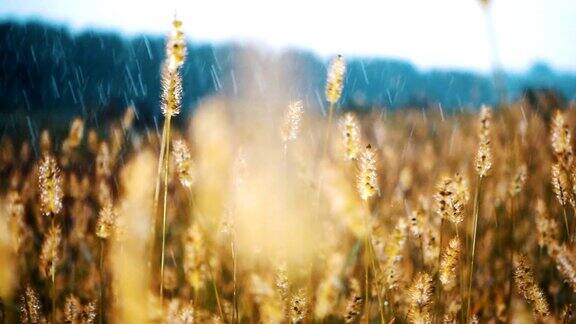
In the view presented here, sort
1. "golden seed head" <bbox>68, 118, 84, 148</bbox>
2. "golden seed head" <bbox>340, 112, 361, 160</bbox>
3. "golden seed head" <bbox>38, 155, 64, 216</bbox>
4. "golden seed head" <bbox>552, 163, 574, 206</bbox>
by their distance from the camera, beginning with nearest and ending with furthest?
"golden seed head" <bbox>38, 155, 64, 216</bbox>, "golden seed head" <bbox>340, 112, 361, 160</bbox>, "golden seed head" <bbox>552, 163, 574, 206</bbox>, "golden seed head" <bbox>68, 118, 84, 148</bbox>

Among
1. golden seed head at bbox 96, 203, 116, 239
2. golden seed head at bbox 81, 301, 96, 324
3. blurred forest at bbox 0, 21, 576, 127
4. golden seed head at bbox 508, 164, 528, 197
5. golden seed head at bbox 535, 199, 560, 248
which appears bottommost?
golden seed head at bbox 81, 301, 96, 324

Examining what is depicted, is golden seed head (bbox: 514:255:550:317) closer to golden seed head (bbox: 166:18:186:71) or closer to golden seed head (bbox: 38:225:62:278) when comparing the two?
golden seed head (bbox: 166:18:186:71)

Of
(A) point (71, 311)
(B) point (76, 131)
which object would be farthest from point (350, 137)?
(B) point (76, 131)

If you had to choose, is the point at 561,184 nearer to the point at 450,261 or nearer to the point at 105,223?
the point at 450,261

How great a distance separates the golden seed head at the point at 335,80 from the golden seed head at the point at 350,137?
20 cm

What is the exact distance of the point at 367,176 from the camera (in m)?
1.33

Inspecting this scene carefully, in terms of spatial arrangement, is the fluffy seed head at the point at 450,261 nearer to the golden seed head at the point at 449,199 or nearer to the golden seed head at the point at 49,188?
the golden seed head at the point at 449,199

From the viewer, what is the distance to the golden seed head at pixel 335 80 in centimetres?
161

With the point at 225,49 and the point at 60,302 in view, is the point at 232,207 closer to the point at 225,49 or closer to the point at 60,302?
the point at 60,302

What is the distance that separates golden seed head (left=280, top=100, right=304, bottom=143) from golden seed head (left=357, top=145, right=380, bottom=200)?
1.18ft

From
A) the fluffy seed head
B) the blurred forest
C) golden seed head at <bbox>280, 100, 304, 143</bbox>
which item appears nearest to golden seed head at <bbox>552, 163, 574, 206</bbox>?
the fluffy seed head

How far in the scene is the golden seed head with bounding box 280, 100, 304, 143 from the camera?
1641mm

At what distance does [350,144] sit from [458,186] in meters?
0.34

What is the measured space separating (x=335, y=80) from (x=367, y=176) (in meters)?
0.44
